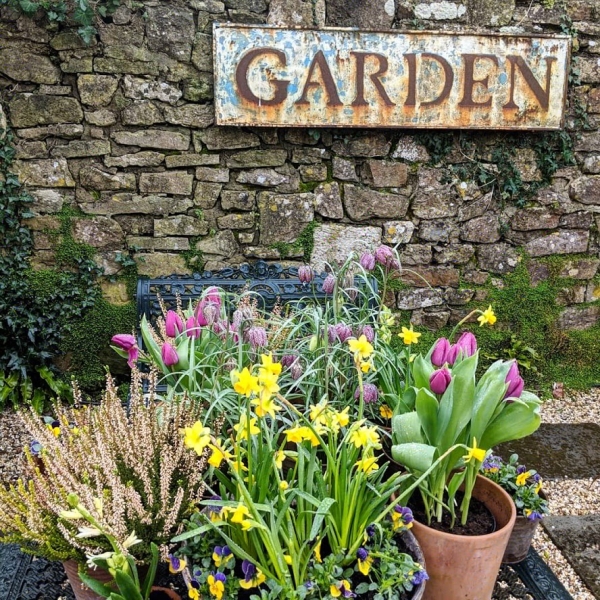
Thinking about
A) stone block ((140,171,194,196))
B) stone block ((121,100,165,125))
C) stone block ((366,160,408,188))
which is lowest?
stone block ((140,171,194,196))

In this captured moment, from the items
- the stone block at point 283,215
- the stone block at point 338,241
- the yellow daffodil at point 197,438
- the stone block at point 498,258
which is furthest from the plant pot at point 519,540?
the stone block at point 498,258

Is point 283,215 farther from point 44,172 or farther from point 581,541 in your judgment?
point 581,541

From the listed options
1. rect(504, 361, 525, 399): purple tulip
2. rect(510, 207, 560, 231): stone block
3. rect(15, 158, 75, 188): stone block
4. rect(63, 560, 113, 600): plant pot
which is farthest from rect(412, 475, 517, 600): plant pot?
rect(15, 158, 75, 188): stone block

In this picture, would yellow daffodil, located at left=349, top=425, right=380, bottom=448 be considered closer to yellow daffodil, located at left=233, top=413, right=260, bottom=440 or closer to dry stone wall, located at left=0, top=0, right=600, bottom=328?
yellow daffodil, located at left=233, top=413, right=260, bottom=440

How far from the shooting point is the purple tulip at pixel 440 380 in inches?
47.8

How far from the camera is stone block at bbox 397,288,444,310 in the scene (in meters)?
3.25

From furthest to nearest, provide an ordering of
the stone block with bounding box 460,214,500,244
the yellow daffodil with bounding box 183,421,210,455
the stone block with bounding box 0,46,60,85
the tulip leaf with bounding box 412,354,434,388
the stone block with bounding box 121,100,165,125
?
the stone block with bounding box 460,214,500,244
the stone block with bounding box 121,100,165,125
the stone block with bounding box 0,46,60,85
the tulip leaf with bounding box 412,354,434,388
the yellow daffodil with bounding box 183,421,210,455

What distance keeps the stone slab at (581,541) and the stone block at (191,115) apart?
7.81ft

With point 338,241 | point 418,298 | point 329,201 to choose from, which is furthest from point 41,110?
point 418,298

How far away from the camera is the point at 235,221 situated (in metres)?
3.01

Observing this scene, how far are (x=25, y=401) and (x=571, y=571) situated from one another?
2.50 m

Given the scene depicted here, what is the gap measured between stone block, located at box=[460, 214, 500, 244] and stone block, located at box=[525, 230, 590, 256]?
23 centimetres

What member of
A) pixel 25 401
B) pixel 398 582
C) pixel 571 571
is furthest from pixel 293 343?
pixel 25 401

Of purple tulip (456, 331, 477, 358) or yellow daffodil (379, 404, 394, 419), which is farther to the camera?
yellow daffodil (379, 404, 394, 419)
